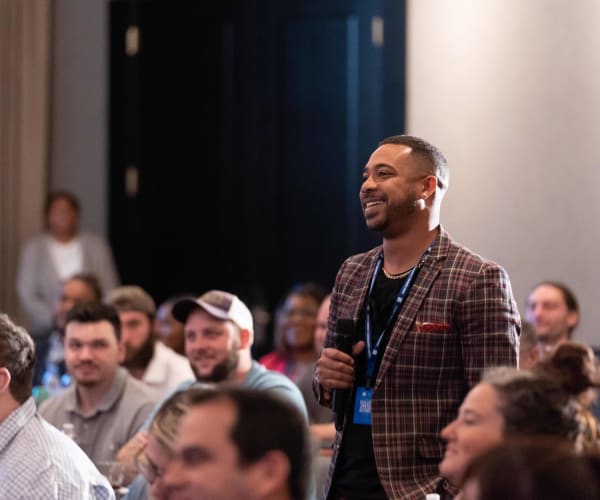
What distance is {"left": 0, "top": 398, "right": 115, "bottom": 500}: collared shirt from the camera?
271cm

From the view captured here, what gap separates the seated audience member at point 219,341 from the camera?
162 inches

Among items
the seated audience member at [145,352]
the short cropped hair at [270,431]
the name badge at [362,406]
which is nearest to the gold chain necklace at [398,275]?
the name badge at [362,406]

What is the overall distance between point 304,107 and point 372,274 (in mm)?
4125

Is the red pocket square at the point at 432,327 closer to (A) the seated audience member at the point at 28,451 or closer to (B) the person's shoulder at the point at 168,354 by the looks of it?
(A) the seated audience member at the point at 28,451

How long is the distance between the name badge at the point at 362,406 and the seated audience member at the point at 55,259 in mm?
4642

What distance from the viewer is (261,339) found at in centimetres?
724

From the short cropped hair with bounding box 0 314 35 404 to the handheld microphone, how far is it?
760 mm

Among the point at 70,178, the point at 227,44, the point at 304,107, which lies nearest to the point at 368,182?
the point at 304,107

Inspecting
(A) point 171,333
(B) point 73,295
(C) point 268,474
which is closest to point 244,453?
(C) point 268,474

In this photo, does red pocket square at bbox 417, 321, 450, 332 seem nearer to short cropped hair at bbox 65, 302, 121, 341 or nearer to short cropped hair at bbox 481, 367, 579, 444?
short cropped hair at bbox 481, 367, 579, 444

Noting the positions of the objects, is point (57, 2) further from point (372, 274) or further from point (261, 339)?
point (372, 274)

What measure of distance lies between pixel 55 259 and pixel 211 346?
138 inches

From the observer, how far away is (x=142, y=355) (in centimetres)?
540

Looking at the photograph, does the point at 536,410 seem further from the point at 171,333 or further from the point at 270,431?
the point at 171,333
